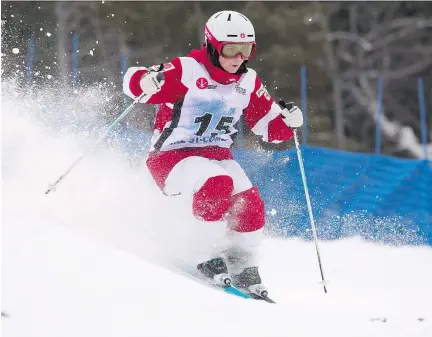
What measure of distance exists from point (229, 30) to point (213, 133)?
0.70 m

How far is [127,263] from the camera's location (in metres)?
4.01

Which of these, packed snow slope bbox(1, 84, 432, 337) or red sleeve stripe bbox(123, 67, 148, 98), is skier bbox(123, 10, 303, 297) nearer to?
red sleeve stripe bbox(123, 67, 148, 98)

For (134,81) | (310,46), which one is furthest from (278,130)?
(310,46)

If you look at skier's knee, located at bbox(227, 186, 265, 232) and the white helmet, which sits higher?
the white helmet

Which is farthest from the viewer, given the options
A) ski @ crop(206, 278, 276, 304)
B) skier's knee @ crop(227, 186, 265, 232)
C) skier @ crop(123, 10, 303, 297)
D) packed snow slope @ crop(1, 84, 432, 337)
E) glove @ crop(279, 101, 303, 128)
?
glove @ crop(279, 101, 303, 128)

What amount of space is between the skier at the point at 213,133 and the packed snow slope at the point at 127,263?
0.22 m

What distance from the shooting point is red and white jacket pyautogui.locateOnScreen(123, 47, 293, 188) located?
5109 millimetres

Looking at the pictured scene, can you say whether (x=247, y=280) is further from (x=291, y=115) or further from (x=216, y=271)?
(x=291, y=115)

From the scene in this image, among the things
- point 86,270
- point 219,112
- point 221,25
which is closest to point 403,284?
point 219,112

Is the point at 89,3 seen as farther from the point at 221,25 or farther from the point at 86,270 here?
the point at 86,270

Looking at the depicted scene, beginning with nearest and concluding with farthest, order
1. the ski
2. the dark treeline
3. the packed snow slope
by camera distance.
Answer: the packed snow slope < the ski < the dark treeline

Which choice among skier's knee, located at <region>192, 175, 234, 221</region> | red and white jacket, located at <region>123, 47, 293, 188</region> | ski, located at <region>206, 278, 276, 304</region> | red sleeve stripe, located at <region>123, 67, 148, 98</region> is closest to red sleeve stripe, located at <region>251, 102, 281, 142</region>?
red and white jacket, located at <region>123, 47, 293, 188</region>

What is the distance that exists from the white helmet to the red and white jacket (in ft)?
0.59

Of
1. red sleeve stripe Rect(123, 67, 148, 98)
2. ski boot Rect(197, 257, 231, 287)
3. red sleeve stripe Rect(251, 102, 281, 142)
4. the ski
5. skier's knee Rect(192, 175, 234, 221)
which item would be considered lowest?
the ski
